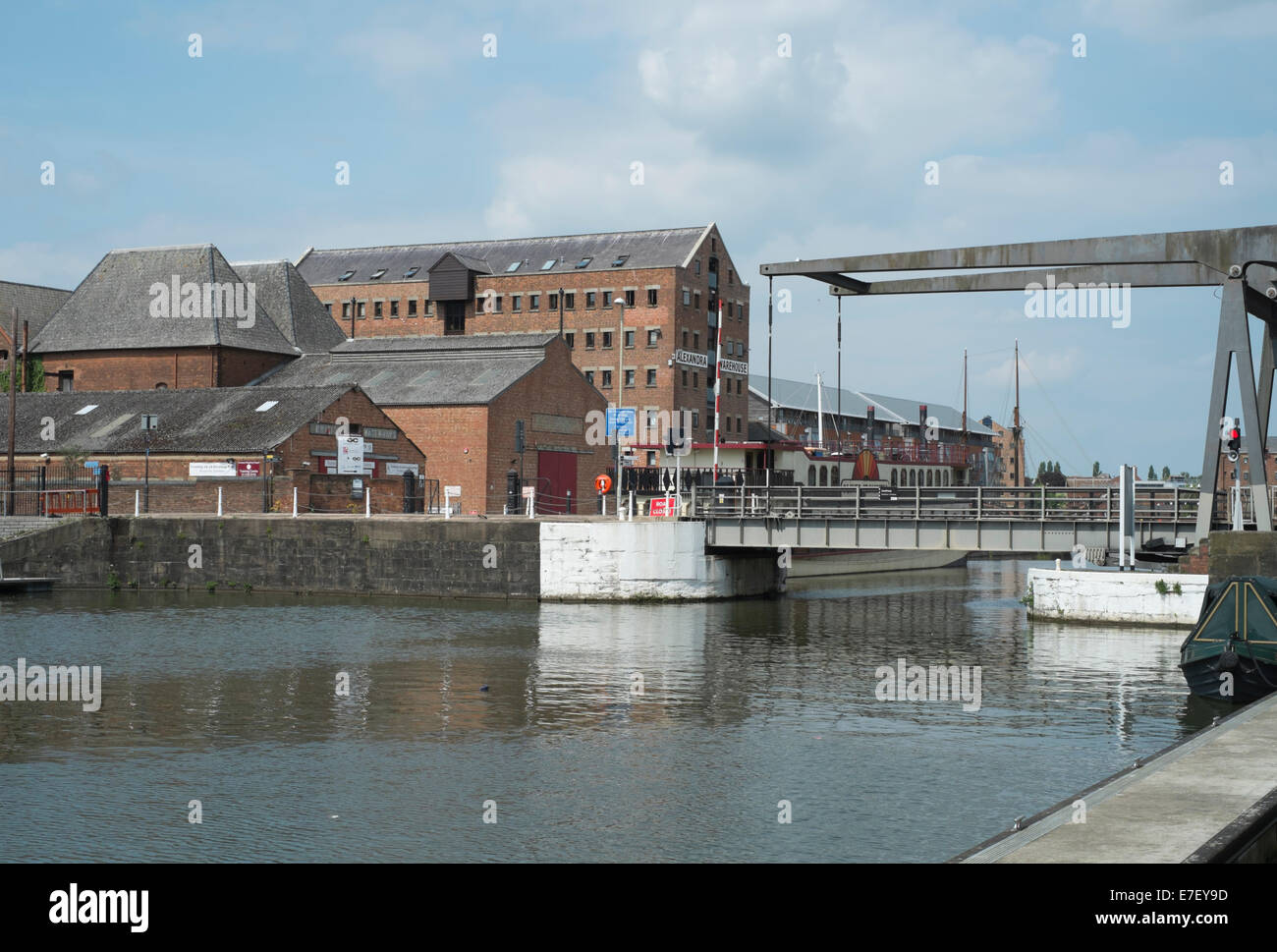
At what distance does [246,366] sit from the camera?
66.9 m

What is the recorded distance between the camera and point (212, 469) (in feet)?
159

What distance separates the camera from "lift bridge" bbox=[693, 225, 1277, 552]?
27.1 metres

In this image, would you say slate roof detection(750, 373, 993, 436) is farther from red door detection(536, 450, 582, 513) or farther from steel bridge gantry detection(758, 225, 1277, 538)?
steel bridge gantry detection(758, 225, 1277, 538)

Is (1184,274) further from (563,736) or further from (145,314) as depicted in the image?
(145,314)

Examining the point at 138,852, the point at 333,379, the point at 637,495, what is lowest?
the point at 138,852

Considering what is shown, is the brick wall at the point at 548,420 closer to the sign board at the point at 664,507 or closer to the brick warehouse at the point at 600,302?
the brick warehouse at the point at 600,302

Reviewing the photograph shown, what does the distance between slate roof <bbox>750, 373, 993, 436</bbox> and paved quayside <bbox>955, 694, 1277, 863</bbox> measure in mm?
89073

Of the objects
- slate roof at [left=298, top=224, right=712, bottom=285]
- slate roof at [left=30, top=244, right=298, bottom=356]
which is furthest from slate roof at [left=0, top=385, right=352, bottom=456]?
slate roof at [left=298, top=224, right=712, bottom=285]

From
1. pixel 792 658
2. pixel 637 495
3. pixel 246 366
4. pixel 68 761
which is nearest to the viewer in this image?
pixel 68 761

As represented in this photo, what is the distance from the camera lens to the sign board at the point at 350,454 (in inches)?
1975

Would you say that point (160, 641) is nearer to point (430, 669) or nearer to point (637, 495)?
point (430, 669)
